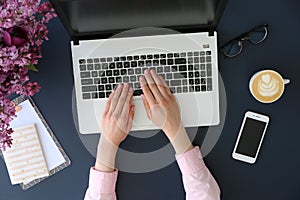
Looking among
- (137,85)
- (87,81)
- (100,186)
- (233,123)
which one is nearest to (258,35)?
(233,123)

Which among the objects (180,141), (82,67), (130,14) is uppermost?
(130,14)

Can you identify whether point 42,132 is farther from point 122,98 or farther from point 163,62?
point 163,62

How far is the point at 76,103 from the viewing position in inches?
48.7

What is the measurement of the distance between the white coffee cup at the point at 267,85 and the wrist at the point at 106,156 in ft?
1.32

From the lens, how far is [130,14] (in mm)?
A: 1092

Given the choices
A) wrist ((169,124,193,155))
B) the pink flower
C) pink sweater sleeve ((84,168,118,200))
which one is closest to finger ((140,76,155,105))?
wrist ((169,124,193,155))

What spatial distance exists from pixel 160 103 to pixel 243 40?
0.91 feet

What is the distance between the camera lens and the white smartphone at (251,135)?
124 cm

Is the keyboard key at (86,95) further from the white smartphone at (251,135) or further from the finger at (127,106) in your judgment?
the white smartphone at (251,135)

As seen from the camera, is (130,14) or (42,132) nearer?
(130,14)

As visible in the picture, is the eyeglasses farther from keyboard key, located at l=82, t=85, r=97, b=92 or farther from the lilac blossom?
the lilac blossom

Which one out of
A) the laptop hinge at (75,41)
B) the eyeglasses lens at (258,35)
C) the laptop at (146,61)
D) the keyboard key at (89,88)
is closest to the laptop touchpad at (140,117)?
the laptop at (146,61)

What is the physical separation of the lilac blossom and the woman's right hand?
273 mm

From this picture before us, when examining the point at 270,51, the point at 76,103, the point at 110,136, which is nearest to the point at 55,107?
the point at 76,103
